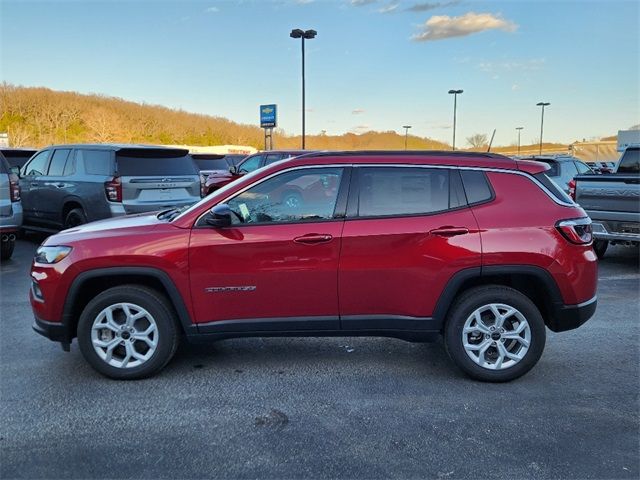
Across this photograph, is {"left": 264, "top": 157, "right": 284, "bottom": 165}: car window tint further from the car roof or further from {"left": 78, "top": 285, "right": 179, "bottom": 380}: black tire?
{"left": 78, "top": 285, "right": 179, "bottom": 380}: black tire

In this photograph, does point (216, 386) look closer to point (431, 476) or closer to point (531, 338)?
point (431, 476)

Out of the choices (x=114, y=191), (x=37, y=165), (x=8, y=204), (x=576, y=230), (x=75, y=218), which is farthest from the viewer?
(x=37, y=165)

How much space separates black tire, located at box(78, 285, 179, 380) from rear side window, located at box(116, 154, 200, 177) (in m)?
5.24

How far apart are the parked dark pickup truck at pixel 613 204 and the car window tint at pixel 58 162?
8915mm

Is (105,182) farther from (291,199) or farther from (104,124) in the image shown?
(104,124)

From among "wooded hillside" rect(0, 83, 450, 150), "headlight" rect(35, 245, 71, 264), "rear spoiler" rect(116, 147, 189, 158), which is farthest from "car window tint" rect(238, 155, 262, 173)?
"wooded hillside" rect(0, 83, 450, 150)

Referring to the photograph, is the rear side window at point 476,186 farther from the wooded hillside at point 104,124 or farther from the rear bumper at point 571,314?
the wooded hillside at point 104,124

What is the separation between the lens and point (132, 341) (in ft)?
12.9

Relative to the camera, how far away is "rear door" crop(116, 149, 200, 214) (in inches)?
341

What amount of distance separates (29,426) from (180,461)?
111 centimetres

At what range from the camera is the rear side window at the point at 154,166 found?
28.6 feet

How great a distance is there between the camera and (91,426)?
3291 millimetres

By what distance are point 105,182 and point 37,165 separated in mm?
2707

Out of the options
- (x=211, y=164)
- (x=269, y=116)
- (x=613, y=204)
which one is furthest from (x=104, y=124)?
(x=613, y=204)
